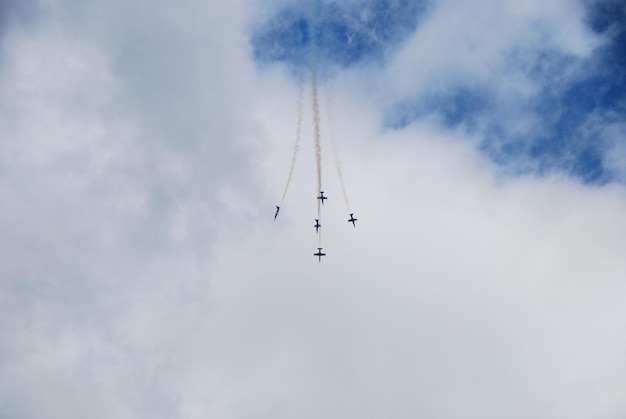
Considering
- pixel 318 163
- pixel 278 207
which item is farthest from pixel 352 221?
pixel 318 163

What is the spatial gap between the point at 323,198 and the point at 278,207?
31.5 feet

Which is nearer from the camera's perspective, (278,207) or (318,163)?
(318,163)

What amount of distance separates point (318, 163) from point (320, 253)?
2679 cm

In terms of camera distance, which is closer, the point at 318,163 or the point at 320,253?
the point at 318,163

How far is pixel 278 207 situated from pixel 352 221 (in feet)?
62.7

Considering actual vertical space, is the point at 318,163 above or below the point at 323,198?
below

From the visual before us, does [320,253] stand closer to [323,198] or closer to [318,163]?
[323,198]

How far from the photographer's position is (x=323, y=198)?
306 ft

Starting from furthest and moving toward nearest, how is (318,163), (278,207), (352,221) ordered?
1. (352,221)
2. (278,207)
3. (318,163)

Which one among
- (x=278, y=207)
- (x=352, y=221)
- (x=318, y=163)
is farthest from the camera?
(x=352, y=221)

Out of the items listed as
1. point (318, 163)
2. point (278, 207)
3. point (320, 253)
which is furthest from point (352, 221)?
point (318, 163)

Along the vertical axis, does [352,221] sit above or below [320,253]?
above

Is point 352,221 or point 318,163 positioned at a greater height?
point 352,221

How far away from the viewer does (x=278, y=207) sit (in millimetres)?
91812
